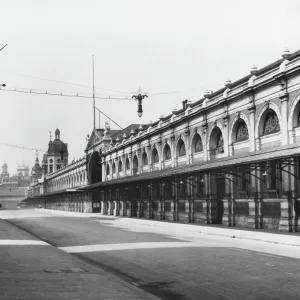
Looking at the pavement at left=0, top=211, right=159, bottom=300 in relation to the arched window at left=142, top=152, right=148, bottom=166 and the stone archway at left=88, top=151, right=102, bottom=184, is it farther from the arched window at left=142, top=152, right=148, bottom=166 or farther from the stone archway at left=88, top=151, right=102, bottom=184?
the stone archway at left=88, top=151, right=102, bottom=184

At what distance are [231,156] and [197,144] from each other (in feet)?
33.3

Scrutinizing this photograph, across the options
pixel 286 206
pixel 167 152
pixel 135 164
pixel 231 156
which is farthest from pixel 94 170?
pixel 286 206

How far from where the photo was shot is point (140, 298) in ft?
30.4

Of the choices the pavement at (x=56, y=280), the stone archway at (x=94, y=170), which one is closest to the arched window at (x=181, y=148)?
the pavement at (x=56, y=280)

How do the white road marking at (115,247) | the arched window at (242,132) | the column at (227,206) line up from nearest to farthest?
the white road marking at (115,247) < the arched window at (242,132) < the column at (227,206)

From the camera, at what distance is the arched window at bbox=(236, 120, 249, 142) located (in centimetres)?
3325

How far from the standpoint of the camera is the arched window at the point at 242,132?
33.2 metres

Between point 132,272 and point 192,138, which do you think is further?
point 192,138

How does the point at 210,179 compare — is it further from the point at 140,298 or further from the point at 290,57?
the point at 140,298

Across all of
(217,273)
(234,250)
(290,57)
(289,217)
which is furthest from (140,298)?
(290,57)

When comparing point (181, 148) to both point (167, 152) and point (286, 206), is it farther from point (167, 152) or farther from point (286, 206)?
point (286, 206)

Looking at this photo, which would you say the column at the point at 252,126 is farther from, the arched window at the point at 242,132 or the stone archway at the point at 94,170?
the stone archway at the point at 94,170

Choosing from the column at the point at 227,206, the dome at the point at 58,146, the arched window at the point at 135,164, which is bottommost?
the column at the point at 227,206

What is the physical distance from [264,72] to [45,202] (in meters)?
118
